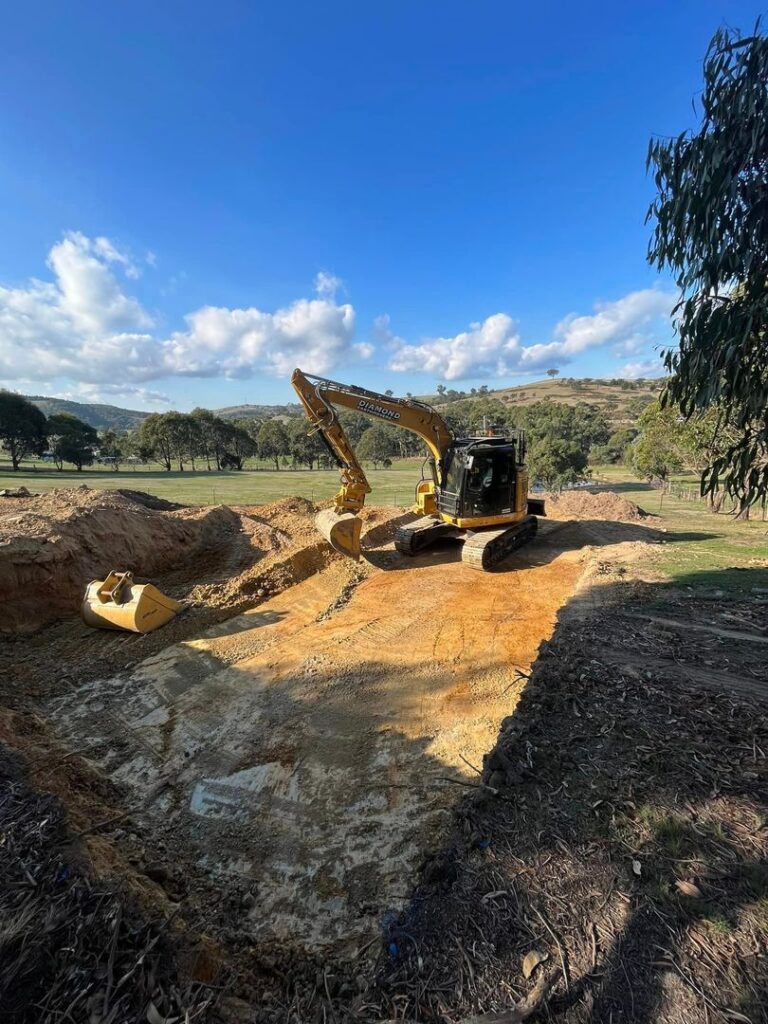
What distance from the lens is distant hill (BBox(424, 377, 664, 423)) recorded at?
402ft

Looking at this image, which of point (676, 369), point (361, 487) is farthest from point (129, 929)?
point (361, 487)

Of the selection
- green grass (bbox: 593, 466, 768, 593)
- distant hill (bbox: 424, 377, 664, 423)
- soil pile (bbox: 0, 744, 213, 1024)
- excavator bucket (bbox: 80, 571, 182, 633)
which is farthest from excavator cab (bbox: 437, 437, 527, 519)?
distant hill (bbox: 424, 377, 664, 423)

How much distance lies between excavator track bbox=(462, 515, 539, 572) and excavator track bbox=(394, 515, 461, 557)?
35.4 inches

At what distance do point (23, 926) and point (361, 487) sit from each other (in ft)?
33.1

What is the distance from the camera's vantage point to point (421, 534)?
1214cm

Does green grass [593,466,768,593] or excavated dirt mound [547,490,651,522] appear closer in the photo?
green grass [593,466,768,593]

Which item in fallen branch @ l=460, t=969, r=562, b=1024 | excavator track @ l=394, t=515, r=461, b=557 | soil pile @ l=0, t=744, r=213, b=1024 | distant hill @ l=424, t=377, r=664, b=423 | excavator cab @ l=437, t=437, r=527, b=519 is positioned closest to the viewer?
soil pile @ l=0, t=744, r=213, b=1024

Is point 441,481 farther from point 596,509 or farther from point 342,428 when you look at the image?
point 596,509

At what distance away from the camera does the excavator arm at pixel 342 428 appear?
36.2ft

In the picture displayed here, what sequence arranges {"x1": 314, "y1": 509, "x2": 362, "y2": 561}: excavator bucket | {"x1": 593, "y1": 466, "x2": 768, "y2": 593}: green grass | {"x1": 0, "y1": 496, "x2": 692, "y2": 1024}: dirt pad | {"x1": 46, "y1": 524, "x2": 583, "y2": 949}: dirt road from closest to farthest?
{"x1": 0, "y1": 496, "x2": 692, "y2": 1024}: dirt pad
{"x1": 46, "y1": 524, "x2": 583, "y2": 949}: dirt road
{"x1": 593, "y1": 466, "x2": 768, "y2": 593}: green grass
{"x1": 314, "y1": 509, "x2": 362, "y2": 561}: excavator bucket

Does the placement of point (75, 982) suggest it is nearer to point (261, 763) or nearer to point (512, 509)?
point (261, 763)

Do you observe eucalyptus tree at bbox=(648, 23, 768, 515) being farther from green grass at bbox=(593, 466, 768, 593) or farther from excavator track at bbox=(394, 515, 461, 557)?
excavator track at bbox=(394, 515, 461, 557)

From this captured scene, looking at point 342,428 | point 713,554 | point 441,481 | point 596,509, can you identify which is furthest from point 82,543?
point 596,509

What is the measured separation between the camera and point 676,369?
4.20 metres
